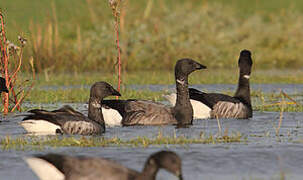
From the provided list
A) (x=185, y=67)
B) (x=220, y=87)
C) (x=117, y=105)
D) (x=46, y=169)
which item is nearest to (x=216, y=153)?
(x=46, y=169)

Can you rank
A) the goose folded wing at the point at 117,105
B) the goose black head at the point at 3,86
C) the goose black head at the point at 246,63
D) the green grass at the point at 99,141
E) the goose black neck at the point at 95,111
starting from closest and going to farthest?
the green grass at the point at 99,141
the goose black neck at the point at 95,111
the goose folded wing at the point at 117,105
the goose black head at the point at 3,86
the goose black head at the point at 246,63

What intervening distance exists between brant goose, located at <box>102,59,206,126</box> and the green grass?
2.25 meters

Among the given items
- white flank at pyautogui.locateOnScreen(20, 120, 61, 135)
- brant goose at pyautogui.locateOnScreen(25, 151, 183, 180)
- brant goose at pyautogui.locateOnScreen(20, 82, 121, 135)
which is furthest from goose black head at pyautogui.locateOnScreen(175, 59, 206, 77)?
brant goose at pyautogui.locateOnScreen(25, 151, 183, 180)

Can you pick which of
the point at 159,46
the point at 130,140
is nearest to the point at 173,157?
the point at 130,140

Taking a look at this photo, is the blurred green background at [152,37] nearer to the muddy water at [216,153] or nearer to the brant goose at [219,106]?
the brant goose at [219,106]

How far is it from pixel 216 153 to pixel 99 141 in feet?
7.25

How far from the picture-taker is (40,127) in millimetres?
12828

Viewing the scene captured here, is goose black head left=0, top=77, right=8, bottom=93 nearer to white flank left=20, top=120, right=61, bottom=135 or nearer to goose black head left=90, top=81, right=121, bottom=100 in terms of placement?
goose black head left=90, top=81, right=121, bottom=100

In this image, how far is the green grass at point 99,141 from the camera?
11.7 meters

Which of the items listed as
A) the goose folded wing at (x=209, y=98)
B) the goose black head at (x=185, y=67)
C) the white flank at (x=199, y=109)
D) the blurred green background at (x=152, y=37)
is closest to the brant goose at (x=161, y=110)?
the goose black head at (x=185, y=67)

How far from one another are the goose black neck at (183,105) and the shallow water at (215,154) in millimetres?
542

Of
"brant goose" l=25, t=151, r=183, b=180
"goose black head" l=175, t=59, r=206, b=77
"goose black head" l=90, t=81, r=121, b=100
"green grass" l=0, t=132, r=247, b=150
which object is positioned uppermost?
"goose black head" l=175, t=59, r=206, b=77

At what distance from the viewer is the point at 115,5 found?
16125 millimetres

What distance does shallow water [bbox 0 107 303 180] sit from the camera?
9.80 m
